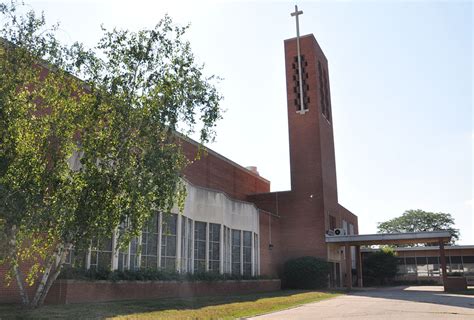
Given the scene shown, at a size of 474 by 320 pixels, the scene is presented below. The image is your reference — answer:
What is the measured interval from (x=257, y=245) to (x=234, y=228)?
12.9ft

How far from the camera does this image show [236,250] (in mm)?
30469

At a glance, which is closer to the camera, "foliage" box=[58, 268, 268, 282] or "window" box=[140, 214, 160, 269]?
"foliage" box=[58, 268, 268, 282]

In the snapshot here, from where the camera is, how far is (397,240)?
33906 mm

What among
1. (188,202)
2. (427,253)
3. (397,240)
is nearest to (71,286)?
(188,202)

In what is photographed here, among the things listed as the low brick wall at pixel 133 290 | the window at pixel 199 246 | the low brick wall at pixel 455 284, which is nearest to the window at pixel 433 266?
the low brick wall at pixel 455 284

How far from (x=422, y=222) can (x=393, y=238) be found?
52.0m

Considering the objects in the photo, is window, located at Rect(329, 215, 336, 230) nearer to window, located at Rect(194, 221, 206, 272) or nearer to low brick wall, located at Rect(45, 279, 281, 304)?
low brick wall, located at Rect(45, 279, 281, 304)

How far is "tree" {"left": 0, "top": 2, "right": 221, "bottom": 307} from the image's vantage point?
11562mm

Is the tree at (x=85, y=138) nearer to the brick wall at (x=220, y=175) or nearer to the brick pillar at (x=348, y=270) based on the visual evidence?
the brick wall at (x=220, y=175)

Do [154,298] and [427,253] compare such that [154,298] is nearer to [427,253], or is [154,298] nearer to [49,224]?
[49,224]

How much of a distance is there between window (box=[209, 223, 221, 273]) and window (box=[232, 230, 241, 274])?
226 cm

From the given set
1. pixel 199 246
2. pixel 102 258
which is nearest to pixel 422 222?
Result: pixel 199 246

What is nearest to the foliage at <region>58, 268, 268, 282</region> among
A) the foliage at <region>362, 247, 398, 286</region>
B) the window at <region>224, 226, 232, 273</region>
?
the window at <region>224, 226, 232, 273</region>

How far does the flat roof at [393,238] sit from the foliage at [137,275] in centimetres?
1246
